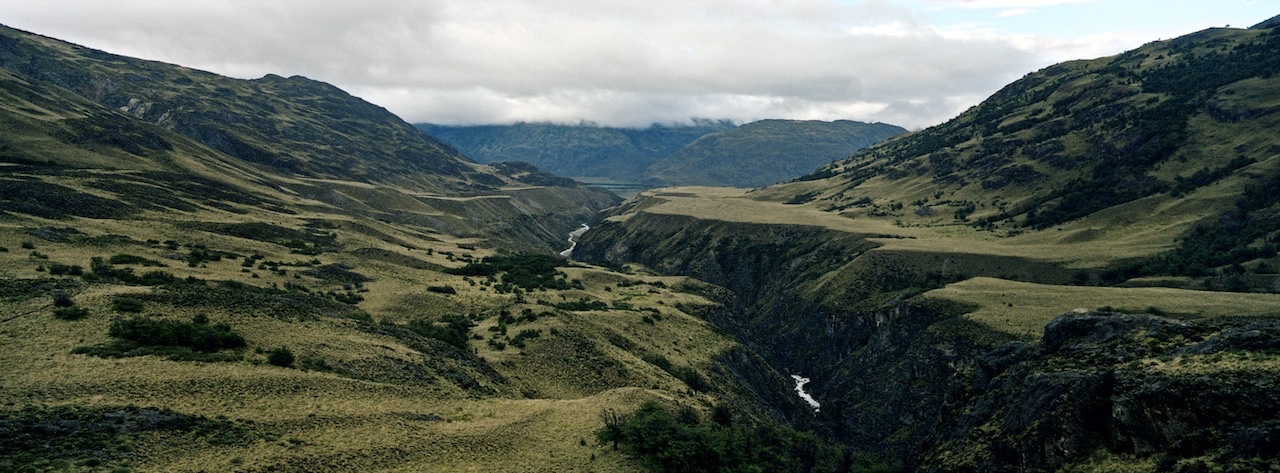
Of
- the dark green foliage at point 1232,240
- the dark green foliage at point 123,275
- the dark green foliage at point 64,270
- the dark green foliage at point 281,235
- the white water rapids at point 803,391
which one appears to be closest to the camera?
the dark green foliage at point 64,270

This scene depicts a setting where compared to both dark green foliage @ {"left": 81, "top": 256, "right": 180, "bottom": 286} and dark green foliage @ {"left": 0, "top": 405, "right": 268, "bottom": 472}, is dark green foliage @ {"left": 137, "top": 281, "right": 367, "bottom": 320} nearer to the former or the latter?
dark green foliage @ {"left": 81, "top": 256, "right": 180, "bottom": 286}

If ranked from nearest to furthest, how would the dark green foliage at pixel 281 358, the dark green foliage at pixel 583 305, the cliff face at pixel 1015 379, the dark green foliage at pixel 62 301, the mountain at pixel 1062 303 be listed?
the cliff face at pixel 1015 379
the mountain at pixel 1062 303
the dark green foliage at pixel 281 358
the dark green foliage at pixel 62 301
the dark green foliage at pixel 583 305

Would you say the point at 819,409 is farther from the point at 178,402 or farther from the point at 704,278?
the point at 178,402

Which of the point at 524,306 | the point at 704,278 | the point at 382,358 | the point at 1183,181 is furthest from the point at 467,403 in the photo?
the point at 1183,181

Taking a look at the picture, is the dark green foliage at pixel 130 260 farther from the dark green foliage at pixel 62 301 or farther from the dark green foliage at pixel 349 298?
the dark green foliage at pixel 62 301

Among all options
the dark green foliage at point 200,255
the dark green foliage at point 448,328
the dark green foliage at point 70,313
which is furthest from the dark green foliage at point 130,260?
the dark green foliage at point 448,328

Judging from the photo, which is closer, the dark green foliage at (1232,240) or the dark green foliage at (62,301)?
the dark green foliage at (62,301)
